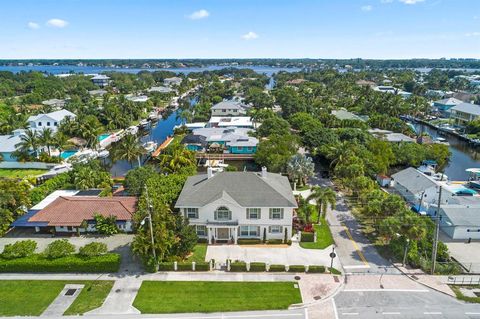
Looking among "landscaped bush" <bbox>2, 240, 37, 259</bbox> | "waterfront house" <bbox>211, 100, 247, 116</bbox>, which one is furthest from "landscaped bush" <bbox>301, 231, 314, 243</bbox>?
"waterfront house" <bbox>211, 100, 247, 116</bbox>

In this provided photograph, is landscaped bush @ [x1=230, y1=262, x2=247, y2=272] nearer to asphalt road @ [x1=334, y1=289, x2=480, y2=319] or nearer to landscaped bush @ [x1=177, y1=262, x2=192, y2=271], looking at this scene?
landscaped bush @ [x1=177, y1=262, x2=192, y2=271]

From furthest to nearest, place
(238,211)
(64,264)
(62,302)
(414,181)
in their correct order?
(414,181) → (238,211) → (64,264) → (62,302)

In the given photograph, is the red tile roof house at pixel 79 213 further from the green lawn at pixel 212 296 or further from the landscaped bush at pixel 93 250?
the green lawn at pixel 212 296

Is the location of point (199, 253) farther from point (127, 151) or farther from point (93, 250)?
point (127, 151)

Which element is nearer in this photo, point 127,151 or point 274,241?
point 274,241

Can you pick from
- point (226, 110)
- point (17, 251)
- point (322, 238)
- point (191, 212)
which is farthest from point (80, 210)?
point (226, 110)

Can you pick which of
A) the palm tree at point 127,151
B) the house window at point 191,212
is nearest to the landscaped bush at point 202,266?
the house window at point 191,212

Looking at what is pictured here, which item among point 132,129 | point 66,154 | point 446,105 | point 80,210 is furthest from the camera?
point 446,105
